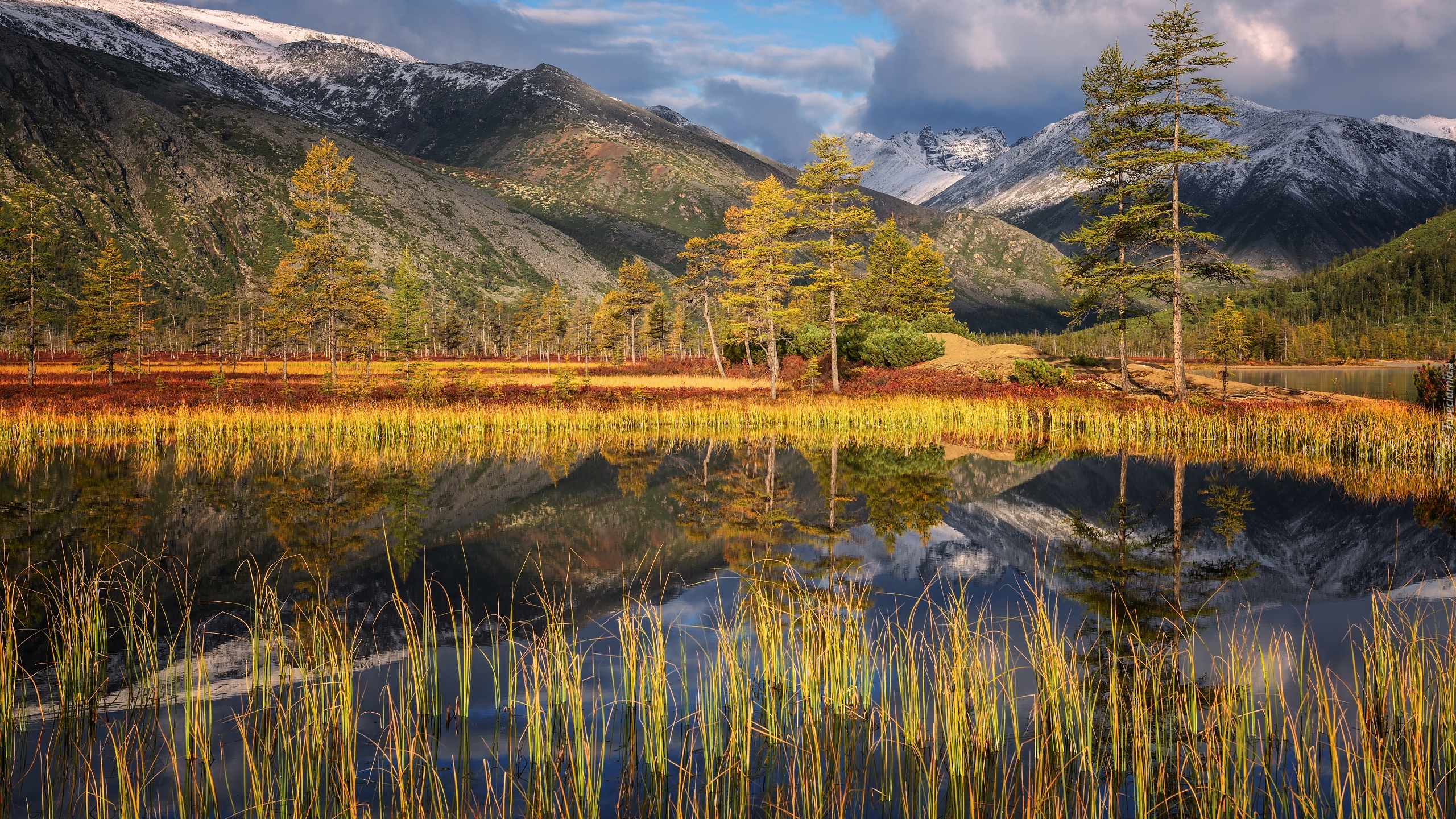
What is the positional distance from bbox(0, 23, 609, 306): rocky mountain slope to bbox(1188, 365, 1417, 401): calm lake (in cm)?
15049

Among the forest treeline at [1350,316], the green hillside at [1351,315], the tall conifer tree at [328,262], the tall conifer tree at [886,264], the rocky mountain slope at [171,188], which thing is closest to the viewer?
the tall conifer tree at [328,262]

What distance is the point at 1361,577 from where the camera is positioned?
884cm

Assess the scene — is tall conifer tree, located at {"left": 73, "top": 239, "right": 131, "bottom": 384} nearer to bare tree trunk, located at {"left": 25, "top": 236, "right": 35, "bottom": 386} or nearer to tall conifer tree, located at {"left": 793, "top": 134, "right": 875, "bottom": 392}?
bare tree trunk, located at {"left": 25, "top": 236, "right": 35, "bottom": 386}

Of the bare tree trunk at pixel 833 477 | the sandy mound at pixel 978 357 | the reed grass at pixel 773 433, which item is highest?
the sandy mound at pixel 978 357

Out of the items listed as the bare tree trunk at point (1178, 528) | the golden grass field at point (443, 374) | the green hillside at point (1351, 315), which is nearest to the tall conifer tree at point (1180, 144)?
the bare tree trunk at point (1178, 528)

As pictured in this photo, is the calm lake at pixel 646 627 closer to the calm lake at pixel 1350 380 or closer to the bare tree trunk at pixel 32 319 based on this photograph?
the calm lake at pixel 1350 380

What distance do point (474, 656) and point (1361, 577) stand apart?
9674 mm

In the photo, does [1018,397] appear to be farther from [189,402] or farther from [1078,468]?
[189,402]

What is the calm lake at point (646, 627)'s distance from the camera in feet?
14.0

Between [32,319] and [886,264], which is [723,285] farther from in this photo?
[32,319]

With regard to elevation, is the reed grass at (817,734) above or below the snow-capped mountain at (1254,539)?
above

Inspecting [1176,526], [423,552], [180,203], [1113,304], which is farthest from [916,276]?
[180,203]

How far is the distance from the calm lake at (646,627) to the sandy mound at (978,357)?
22.0 m

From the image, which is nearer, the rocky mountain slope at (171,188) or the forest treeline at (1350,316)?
the forest treeline at (1350,316)
